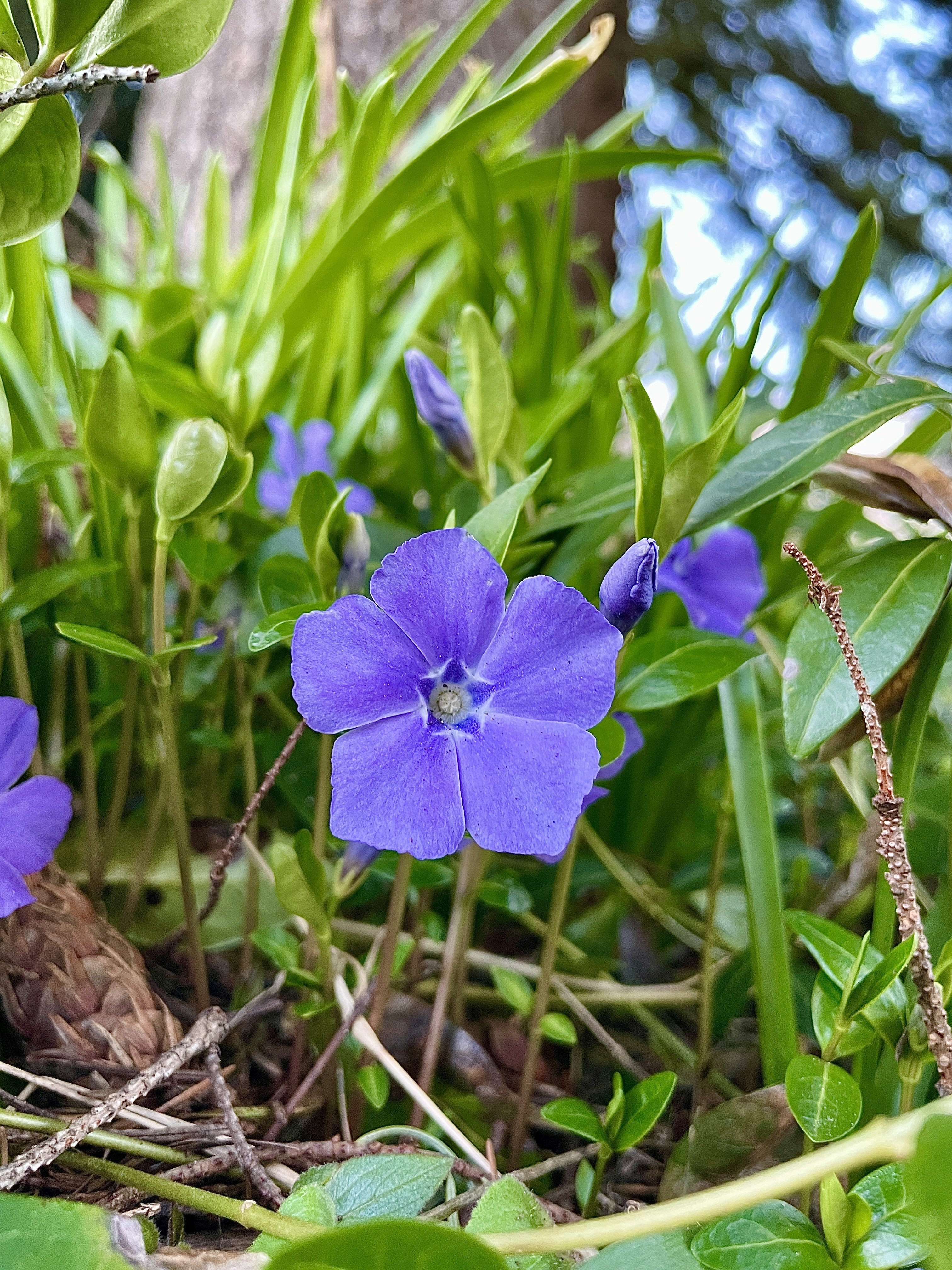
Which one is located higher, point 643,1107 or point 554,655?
point 554,655

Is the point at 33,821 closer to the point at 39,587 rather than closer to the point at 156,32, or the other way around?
the point at 39,587

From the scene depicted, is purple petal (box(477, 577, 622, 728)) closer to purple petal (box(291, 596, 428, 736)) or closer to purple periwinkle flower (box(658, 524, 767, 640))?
purple petal (box(291, 596, 428, 736))

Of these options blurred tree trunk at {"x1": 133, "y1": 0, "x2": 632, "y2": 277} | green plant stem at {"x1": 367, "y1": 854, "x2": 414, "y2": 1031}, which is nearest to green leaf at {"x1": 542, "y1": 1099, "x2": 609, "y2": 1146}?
green plant stem at {"x1": 367, "y1": 854, "x2": 414, "y2": 1031}

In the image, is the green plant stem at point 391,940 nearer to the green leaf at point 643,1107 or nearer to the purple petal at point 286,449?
the green leaf at point 643,1107

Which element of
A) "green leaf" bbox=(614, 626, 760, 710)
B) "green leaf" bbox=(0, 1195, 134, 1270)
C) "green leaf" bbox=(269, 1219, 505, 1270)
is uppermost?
"green leaf" bbox=(614, 626, 760, 710)

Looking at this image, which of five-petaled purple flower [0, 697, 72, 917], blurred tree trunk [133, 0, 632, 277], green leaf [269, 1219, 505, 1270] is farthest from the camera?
blurred tree trunk [133, 0, 632, 277]

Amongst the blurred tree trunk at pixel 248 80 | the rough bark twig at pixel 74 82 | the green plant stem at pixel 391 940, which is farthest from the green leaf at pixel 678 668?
the blurred tree trunk at pixel 248 80

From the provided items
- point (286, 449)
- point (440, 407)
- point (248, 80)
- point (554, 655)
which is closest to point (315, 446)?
point (286, 449)
